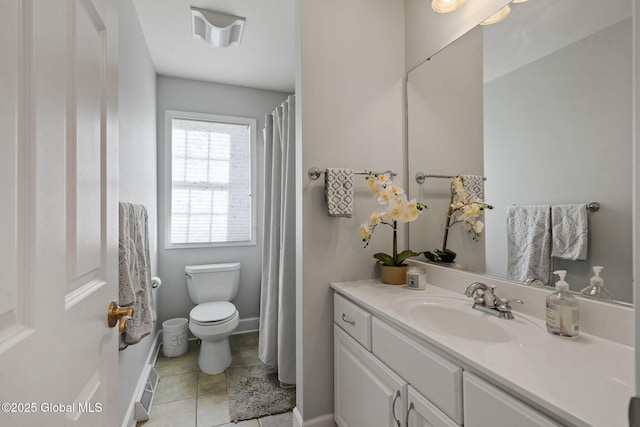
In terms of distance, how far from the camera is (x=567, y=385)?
64cm

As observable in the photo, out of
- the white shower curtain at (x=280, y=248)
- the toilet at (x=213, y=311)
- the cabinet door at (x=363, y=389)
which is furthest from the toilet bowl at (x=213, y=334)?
the cabinet door at (x=363, y=389)

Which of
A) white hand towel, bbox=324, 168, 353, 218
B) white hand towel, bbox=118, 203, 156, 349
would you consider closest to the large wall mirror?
white hand towel, bbox=324, 168, 353, 218

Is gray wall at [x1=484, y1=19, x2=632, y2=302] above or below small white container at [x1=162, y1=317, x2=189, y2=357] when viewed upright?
above

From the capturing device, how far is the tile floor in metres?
1.74

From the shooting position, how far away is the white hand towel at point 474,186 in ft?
4.42

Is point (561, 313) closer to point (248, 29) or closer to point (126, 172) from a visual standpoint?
point (126, 172)

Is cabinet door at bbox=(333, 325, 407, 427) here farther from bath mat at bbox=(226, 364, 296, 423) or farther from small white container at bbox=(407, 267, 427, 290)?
bath mat at bbox=(226, 364, 296, 423)

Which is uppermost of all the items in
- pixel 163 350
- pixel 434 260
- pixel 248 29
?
pixel 248 29

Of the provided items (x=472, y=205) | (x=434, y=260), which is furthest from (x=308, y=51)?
(x=434, y=260)

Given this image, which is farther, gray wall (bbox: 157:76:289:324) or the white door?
gray wall (bbox: 157:76:289:324)

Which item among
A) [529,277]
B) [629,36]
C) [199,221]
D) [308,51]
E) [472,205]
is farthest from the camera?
[199,221]

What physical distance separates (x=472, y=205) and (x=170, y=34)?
247cm

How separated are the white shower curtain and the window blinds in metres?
0.85

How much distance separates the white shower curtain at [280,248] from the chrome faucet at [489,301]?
1.18m
